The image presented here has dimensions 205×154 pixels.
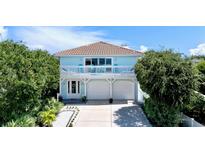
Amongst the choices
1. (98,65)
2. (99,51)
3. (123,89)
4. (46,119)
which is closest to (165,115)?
(46,119)

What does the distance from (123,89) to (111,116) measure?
239 inches

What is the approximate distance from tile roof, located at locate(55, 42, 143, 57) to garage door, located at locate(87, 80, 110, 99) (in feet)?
8.21

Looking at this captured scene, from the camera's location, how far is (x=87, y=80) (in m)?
22.2

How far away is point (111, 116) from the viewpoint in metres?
16.8

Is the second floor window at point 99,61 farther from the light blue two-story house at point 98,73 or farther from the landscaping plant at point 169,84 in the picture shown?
the landscaping plant at point 169,84

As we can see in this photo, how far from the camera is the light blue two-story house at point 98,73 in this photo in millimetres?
21891

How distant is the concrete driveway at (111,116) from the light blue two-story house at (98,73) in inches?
91.5

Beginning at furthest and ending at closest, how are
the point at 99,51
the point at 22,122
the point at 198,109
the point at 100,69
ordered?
the point at 99,51 < the point at 100,69 < the point at 198,109 < the point at 22,122

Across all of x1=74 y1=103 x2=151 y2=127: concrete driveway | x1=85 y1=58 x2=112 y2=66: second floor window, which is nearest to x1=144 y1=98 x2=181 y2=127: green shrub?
x1=74 y1=103 x2=151 y2=127: concrete driveway

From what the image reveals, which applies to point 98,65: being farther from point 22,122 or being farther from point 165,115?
Answer: point 22,122

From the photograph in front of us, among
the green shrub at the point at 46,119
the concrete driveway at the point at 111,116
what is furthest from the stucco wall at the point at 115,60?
the green shrub at the point at 46,119
